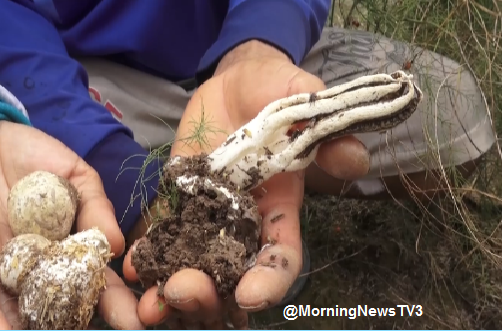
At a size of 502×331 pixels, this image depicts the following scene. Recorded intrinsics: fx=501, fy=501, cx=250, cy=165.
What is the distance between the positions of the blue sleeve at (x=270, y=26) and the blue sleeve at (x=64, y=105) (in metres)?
0.38

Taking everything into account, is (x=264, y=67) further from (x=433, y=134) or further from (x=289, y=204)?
(x=433, y=134)

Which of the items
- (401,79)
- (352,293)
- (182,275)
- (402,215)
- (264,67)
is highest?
(401,79)

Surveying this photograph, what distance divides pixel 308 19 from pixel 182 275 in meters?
1.02

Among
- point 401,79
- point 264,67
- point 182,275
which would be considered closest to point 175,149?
point 264,67

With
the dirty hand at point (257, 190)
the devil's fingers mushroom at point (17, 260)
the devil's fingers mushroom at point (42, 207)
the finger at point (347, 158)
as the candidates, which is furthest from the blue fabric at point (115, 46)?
the finger at point (347, 158)

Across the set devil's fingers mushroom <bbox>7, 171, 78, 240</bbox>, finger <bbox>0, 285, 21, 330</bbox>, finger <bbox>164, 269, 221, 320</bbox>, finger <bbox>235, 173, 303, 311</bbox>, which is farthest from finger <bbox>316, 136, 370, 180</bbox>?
finger <bbox>0, 285, 21, 330</bbox>

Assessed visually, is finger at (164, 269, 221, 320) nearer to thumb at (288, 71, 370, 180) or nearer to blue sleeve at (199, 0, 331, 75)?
thumb at (288, 71, 370, 180)

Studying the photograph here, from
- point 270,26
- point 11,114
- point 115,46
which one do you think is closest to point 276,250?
point 270,26

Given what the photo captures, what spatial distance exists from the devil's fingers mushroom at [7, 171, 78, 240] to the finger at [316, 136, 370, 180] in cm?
63

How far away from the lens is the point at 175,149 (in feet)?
4.51

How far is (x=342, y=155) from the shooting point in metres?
1.12

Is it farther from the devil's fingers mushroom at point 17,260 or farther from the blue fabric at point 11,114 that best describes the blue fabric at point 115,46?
the devil's fingers mushroom at point 17,260

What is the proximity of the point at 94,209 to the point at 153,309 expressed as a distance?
318mm

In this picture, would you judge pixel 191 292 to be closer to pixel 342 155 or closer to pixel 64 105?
pixel 342 155
